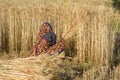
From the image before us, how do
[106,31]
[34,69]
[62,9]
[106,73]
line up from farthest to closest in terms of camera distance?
[62,9] → [106,31] → [106,73] → [34,69]

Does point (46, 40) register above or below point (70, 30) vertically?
below

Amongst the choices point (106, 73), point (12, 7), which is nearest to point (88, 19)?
point (106, 73)

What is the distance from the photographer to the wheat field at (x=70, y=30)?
18.7 ft

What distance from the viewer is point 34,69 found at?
3.52 meters

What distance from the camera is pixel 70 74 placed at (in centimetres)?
430

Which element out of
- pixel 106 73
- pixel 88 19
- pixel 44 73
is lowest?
pixel 106 73

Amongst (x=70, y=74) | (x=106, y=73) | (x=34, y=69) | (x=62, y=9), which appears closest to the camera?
(x=34, y=69)

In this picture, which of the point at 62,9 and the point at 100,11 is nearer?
the point at 100,11

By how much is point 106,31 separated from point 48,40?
3.01 ft

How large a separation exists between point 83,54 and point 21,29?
126 centimetres

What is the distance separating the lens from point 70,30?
568cm

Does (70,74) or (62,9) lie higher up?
(62,9)

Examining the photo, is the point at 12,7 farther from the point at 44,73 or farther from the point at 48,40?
the point at 44,73

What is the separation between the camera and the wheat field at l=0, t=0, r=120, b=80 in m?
5.70
